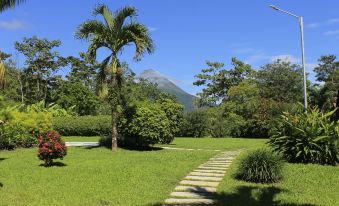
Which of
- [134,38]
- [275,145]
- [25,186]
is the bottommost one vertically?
[25,186]

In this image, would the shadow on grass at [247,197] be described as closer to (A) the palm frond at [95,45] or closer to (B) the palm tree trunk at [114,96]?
(B) the palm tree trunk at [114,96]

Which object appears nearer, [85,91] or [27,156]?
[27,156]

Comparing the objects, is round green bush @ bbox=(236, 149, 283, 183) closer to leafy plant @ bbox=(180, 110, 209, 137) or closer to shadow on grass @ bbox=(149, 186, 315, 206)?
shadow on grass @ bbox=(149, 186, 315, 206)

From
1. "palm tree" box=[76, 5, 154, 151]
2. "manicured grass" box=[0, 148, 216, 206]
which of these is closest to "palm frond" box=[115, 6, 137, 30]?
"palm tree" box=[76, 5, 154, 151]

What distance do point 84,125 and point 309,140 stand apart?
19547 mm

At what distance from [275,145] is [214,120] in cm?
1927

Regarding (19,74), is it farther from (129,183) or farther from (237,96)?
(129,183)

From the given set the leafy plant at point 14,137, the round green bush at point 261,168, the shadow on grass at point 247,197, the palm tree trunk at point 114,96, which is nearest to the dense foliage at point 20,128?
the leafy plant at point 14,137

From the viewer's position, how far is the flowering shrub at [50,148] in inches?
524

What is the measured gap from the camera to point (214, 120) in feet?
110

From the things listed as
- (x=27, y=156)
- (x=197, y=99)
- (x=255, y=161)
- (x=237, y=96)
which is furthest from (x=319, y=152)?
(x=197, y=99)

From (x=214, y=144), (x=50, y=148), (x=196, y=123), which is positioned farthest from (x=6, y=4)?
(x=196, y=123)

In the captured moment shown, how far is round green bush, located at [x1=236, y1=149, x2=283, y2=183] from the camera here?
35.2 feet

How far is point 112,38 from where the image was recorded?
17.8 meters
